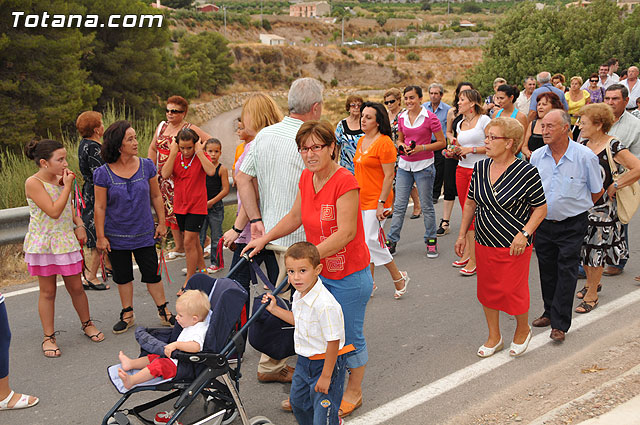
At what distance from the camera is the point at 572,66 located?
1182 inches

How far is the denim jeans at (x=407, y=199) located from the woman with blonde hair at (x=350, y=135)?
36.9 inches

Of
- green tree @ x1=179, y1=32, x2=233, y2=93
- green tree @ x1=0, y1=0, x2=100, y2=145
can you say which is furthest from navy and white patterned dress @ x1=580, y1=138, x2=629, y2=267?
green tree @ x1=179, y1=32, x2=233, y2=93

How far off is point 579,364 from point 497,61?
29.1 metres

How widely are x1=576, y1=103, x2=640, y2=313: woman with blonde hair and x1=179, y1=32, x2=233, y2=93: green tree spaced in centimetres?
4879

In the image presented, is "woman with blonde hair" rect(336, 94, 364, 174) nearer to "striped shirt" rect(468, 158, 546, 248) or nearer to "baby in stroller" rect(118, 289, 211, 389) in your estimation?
"striped shirt" rect(468, 158, 546, 248)

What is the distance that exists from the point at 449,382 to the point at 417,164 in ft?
12.8

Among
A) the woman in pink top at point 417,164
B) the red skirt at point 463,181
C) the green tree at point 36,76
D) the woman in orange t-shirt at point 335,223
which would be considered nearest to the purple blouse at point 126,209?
the woman in orange t-shirt at point 335,223

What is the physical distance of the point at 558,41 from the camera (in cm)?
3141

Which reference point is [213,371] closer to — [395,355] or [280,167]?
[280,167]

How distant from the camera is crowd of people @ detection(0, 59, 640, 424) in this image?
402cm

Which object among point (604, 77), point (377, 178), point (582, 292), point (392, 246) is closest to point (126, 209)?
point (377, 178)

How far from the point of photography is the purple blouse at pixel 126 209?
5.61 metres

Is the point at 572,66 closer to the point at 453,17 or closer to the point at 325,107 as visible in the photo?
the point at 325,107

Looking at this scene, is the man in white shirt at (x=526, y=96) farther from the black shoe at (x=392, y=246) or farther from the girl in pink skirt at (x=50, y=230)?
the girl in pink skirt at (x=50, y=230)
